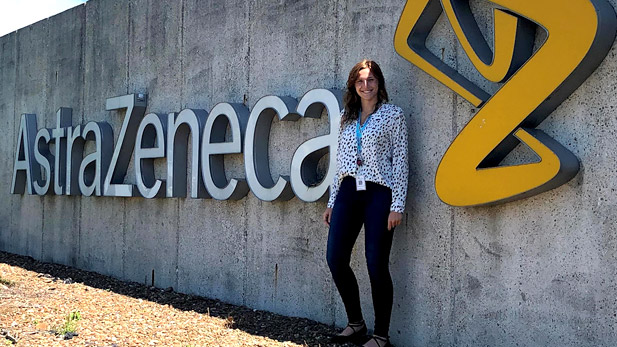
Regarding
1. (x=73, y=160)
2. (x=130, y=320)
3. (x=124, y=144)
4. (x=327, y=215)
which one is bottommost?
(x=130, y=320)

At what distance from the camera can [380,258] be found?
147 inches

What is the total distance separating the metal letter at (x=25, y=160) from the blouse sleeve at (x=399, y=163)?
16.1ft

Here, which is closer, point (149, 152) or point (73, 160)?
point (149, 152)

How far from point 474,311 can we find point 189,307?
7.45ft

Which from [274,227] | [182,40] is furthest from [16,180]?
[274,227]

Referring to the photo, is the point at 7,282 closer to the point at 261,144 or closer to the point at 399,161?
the point at 261,144

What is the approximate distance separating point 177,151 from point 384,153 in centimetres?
225

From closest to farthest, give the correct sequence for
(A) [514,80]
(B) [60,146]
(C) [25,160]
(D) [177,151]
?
(A) [514,80], (D) [177,151], (B) [60,146], (C) [25,160]

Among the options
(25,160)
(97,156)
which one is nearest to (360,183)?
(97,156)

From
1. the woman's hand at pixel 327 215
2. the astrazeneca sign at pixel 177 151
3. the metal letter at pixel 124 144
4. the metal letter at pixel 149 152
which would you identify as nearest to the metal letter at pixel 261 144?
the astrazeneca sign at pixel 177 151

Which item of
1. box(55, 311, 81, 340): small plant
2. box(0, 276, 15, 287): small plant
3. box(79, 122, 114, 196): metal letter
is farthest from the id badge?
box(0, 276, 15, 287): small plant

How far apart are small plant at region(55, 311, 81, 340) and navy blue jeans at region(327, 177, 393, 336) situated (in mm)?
1511

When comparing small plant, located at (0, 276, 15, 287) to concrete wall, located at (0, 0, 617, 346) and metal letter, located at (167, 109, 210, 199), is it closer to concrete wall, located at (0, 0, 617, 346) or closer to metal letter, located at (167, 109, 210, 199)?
concrete wall, located at (0, 0, 617, 346)

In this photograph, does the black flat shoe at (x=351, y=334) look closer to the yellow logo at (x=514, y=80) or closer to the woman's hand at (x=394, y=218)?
the woman's hand at (x=394, y=218)
